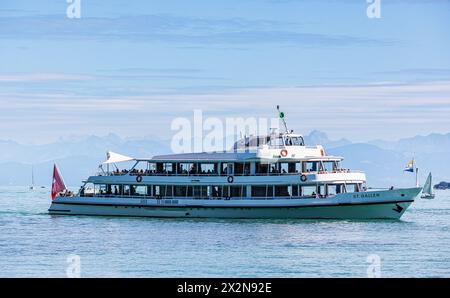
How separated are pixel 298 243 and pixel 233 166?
51.3 feet

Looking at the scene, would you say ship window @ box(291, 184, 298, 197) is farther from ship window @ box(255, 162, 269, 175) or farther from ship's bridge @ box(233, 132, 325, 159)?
ship window @ box(255, 162, 269, 175)

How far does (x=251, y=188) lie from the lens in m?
62.2

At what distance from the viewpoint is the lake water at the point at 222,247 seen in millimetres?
38688

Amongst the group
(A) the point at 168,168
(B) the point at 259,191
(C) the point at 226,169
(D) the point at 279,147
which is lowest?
(B) the point at 259,191

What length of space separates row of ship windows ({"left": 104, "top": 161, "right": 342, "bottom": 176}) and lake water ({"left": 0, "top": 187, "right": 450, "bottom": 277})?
12.3 feet

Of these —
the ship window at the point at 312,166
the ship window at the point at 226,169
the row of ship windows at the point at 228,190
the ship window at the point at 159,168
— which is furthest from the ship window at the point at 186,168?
the ship window at the point at 312,166

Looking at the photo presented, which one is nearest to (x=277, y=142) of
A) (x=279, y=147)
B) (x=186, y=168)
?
(x=279, y=147)


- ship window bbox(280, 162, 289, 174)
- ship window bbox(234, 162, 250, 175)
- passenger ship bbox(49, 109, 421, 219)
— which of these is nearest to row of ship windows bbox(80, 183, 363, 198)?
passenger ship bbox(49, 109, 421, 219)

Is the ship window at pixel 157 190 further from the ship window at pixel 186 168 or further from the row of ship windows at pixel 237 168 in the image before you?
the ship window at pixel 186 168

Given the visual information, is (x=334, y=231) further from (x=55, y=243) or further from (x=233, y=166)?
(x=55, y=243)

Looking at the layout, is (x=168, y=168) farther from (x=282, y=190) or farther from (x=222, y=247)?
(x=222, y=247)

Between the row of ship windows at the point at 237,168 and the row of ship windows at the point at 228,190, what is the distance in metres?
0.98

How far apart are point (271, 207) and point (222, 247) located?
15.0 meters
